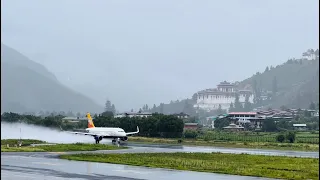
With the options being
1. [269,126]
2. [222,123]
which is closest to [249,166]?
[269,126]

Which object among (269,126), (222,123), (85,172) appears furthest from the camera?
(222,123)

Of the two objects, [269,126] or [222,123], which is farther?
[222,123]

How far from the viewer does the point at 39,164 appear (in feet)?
126

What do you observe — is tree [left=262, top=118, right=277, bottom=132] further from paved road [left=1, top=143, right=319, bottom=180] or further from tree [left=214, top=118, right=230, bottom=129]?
paved road [left=1, top=143, right=319, bottom=180]

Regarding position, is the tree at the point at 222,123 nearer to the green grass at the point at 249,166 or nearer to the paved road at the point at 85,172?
the green grass at the point at 249,166

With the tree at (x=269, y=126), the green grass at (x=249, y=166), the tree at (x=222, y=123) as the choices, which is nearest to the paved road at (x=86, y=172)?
the green grass at (x=249, y=166)

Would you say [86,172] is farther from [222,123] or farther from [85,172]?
[222,123]

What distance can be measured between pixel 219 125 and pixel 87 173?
464ft

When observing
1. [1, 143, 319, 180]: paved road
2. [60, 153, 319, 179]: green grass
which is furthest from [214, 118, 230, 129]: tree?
[1, 143, 319, 180]: paved road

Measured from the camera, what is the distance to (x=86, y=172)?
33.8 metres

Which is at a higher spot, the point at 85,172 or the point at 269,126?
the point at 269,126

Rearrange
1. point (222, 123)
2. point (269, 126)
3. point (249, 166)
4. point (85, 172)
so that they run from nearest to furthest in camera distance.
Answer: point (85, 172) < point (249, 166) < point (269, 126) < point (222, 123)

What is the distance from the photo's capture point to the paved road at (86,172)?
31062 millimetres

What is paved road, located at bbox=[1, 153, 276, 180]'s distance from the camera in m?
31.1
